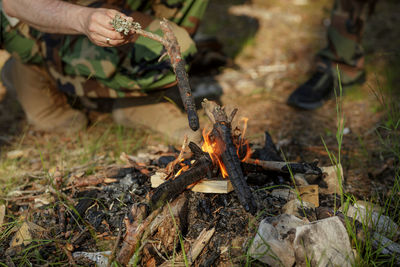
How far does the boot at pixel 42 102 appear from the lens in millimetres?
3410

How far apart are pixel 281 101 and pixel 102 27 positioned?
2.60 meters

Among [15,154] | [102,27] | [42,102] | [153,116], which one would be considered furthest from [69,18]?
[42,102]

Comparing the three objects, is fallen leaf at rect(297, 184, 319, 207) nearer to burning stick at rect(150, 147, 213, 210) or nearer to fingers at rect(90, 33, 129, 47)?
burning stick at rect(150, 147, 213, 210)

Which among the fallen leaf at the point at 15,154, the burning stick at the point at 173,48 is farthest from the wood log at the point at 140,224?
the fallen leaf at the point at 15,154

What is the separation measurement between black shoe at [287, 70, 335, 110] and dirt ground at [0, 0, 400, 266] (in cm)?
9

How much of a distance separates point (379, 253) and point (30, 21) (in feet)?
8.28

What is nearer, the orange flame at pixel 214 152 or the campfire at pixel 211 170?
the campfire at pixel 211 170

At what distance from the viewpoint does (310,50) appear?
16.8 feet

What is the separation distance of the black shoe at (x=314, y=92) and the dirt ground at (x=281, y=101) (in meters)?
0.09

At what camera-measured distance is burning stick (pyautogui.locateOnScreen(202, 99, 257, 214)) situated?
1682 millimetres

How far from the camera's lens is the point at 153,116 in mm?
3223

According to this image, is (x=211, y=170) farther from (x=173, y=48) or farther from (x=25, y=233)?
(x=25, y=233)

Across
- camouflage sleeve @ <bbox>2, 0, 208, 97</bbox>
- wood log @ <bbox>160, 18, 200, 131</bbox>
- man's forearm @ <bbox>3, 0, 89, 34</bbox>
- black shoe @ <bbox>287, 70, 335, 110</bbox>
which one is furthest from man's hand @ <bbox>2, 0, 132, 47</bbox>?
black shoe @ <bbox>287, 70, 335, 110</bbox>

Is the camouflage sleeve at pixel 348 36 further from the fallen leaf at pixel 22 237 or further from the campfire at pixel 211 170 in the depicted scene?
the fallen leaf at pixel 22 237
